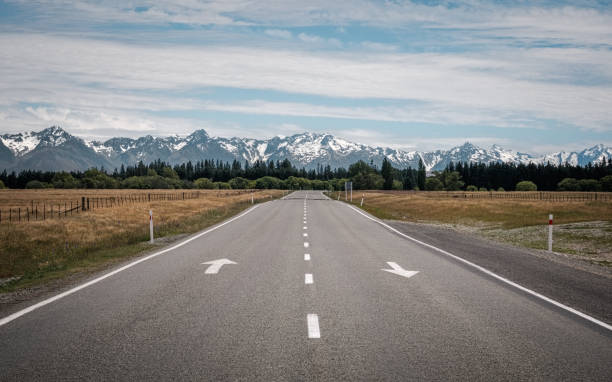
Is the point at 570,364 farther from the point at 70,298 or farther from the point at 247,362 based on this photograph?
the point at 70,298

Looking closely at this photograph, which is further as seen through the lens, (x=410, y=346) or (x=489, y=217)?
(x=489, y=217)

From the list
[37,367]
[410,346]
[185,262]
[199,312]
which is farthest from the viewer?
[185,262]

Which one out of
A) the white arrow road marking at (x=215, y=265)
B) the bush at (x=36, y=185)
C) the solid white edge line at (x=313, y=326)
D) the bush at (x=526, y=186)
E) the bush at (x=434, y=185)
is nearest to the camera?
the solid white edge line at (x=313, y=326)

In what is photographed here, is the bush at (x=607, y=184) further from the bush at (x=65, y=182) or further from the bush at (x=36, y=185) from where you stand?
the bush at (x=36, y=185)

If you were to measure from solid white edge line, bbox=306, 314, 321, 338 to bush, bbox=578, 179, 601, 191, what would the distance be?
164294 mm

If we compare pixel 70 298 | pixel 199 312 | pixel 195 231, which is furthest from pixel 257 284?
pixel 195 231

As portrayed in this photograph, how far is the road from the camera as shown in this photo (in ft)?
17.0

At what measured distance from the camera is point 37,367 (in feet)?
17.0

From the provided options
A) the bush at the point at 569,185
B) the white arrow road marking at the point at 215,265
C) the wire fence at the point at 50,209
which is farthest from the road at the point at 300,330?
the bush at the point at 569,185

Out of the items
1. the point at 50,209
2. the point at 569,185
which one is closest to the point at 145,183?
the point at 50,209

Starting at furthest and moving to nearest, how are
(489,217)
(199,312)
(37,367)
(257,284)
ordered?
1. (489,217)
2. (257,284)
3. (199,312)
4. (37,367)

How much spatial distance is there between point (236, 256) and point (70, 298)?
599 centimetres

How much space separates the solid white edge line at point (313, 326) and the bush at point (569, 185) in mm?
167503

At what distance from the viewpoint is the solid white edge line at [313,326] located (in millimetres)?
6430
